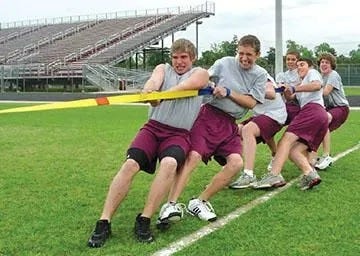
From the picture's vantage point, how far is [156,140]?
5285 millimetres

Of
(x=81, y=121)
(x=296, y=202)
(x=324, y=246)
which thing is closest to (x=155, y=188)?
(x=324, y=246)

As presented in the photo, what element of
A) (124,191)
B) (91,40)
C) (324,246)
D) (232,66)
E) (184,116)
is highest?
(91,40)

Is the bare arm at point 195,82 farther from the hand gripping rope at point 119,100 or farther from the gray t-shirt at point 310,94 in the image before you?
the gray t-shirt at point 310,94

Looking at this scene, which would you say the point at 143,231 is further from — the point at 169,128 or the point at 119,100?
the point at 119,100

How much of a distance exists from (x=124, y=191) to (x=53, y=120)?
1400cm

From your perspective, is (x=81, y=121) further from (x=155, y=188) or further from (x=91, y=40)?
(x=91, y=40)

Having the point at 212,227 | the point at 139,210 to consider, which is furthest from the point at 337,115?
the point at 212,227

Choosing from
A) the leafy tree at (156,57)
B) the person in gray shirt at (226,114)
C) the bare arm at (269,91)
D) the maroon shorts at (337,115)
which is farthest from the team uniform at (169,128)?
the leafy tree at (156,57)

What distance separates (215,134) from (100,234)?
1.63 m

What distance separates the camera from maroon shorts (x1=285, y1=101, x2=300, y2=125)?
779 cm

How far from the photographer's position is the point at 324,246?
4707 millimetres

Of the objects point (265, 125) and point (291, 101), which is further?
point (291, 101)

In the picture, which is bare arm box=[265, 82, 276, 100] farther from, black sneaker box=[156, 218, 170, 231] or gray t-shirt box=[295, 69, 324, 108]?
black sneaker box=[156, 218, 170, 231]

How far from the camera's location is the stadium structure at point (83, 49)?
43.2 metres
